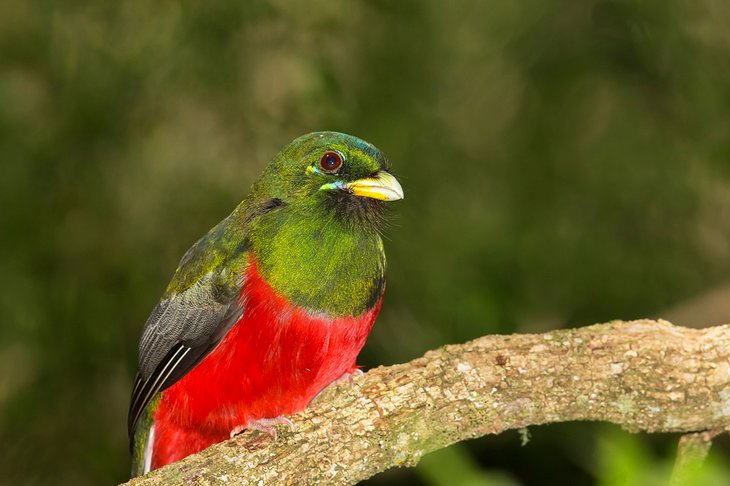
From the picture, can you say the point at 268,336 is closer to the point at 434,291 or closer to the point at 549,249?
the point at 434,291

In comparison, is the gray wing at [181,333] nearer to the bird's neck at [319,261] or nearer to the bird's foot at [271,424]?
the bird's neck at [319,261]

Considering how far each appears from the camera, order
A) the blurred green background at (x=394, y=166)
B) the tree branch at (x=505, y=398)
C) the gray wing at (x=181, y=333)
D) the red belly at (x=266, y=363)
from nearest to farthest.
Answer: the tree branch at (x=505, y=398) → the red belly at (x=266, y=363) → the gray wing at (x=181, y=333) → the blurred green background at (x=394, y=166)

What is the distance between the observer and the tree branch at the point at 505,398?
3.68m

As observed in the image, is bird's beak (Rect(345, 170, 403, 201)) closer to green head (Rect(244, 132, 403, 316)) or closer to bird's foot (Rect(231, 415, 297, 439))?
green head (Rect(244, 132, 403, 316))

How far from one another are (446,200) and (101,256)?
2521mm

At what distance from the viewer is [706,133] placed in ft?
20.8

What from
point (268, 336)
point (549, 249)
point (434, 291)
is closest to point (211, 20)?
point (434, 291)

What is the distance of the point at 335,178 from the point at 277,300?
64 cm

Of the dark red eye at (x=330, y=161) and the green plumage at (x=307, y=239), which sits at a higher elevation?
the dark red eye at (x=330, y=161)

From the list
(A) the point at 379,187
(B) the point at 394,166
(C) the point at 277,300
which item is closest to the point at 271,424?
(C) the point at 277,300

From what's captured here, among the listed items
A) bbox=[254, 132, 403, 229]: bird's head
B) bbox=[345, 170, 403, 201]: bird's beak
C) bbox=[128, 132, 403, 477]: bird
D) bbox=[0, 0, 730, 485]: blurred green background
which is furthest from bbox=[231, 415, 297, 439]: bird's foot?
bbox=[0, 0, 730, 485]: blurred green background

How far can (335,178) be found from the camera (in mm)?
4172

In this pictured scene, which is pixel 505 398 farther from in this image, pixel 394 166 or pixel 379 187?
pixel 394 166

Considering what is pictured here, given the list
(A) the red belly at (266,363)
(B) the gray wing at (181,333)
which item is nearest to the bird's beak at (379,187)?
(A) the red belly at (266,363)
